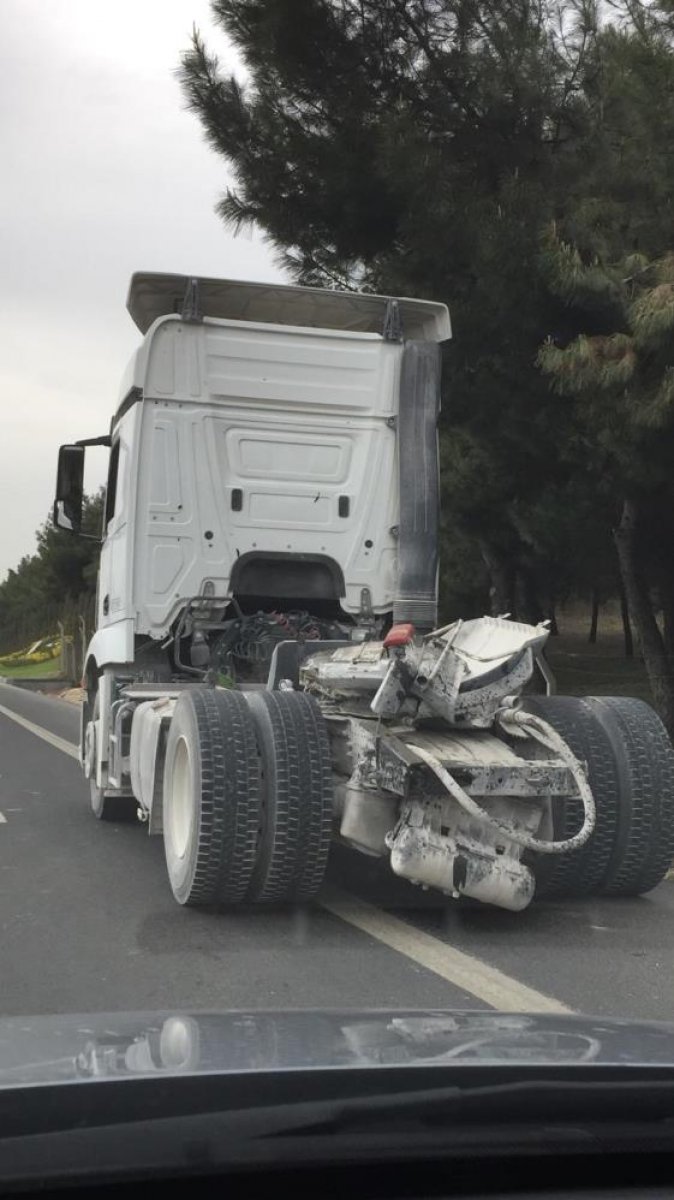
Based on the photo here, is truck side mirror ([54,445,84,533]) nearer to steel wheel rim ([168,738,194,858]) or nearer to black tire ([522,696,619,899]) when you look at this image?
steel wheel rim ([168,738,194,858])

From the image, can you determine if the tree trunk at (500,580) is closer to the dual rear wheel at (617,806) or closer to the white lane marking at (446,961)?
the dual rear wheel at (617,806)

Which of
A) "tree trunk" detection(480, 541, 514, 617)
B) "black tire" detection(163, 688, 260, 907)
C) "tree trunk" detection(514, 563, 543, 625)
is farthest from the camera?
"tree trunk" detection(514, 563, 543, 625)

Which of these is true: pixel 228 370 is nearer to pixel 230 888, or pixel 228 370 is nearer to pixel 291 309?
pixel 291 309

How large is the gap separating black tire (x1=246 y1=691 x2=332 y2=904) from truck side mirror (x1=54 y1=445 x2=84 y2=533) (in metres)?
3.83

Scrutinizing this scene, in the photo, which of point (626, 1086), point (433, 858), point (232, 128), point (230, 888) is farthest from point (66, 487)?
point (626, 1086)

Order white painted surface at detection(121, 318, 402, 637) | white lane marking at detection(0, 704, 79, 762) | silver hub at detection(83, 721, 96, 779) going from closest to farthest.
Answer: white painted surface at detection(121, 318, 402, 637)
silver hub at detection(83, 721, 96, 779)
white lane marking at detection(0, 704, 79, 762)

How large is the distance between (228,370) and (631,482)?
6.19 m

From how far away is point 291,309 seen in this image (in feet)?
31.8

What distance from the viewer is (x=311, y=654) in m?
7.71

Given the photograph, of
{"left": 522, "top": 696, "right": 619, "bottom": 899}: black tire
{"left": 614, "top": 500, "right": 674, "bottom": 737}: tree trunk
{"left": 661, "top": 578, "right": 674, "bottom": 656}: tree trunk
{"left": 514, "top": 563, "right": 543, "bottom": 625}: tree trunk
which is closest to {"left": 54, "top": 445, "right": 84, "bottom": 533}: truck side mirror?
{"left": 522, "top": 696, "right": 619, "bottom": 899}: black tire

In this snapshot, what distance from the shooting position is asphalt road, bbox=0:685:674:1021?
534 centimetres

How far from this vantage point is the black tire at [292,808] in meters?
6.34

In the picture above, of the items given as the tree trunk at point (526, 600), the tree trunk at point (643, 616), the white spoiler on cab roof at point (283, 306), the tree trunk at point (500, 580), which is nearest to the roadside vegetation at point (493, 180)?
the tree trunk at point (643, 616)

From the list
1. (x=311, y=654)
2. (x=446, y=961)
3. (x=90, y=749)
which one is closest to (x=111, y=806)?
(x=90, y=749)
